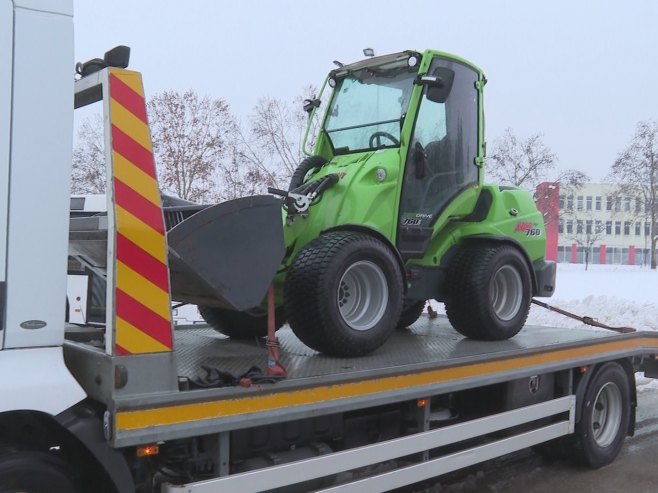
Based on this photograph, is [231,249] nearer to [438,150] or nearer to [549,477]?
[438,150]

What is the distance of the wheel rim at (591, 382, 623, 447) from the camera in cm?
585

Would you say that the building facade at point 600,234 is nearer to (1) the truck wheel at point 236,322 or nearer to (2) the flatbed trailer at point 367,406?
(2) the flatbed trailer at point 367,406

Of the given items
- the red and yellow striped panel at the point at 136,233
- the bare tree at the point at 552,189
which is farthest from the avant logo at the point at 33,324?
the bare tree at the point at 552,189

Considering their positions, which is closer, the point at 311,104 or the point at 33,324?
the point at 33,324

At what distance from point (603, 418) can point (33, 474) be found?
16.4 feet

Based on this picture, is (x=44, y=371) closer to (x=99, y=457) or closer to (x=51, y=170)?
(x=99, y=457)

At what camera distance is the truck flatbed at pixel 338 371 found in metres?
2.78

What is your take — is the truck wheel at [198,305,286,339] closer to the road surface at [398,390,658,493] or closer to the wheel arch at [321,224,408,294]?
the wheel arch at [321,224,408,294]

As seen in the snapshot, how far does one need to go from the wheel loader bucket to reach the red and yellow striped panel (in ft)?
0.82

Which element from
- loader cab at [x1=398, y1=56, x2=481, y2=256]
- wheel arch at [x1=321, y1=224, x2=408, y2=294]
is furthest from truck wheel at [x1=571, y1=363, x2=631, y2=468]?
wheel arch at [x1=321, y1=224, x2=408, y2=294]

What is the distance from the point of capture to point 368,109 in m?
5.52

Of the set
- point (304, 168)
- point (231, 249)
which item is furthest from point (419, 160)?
point (231, 249)

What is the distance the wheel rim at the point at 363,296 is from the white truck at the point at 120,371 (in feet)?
1.28

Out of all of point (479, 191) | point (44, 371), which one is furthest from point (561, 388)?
point (44, 371)
